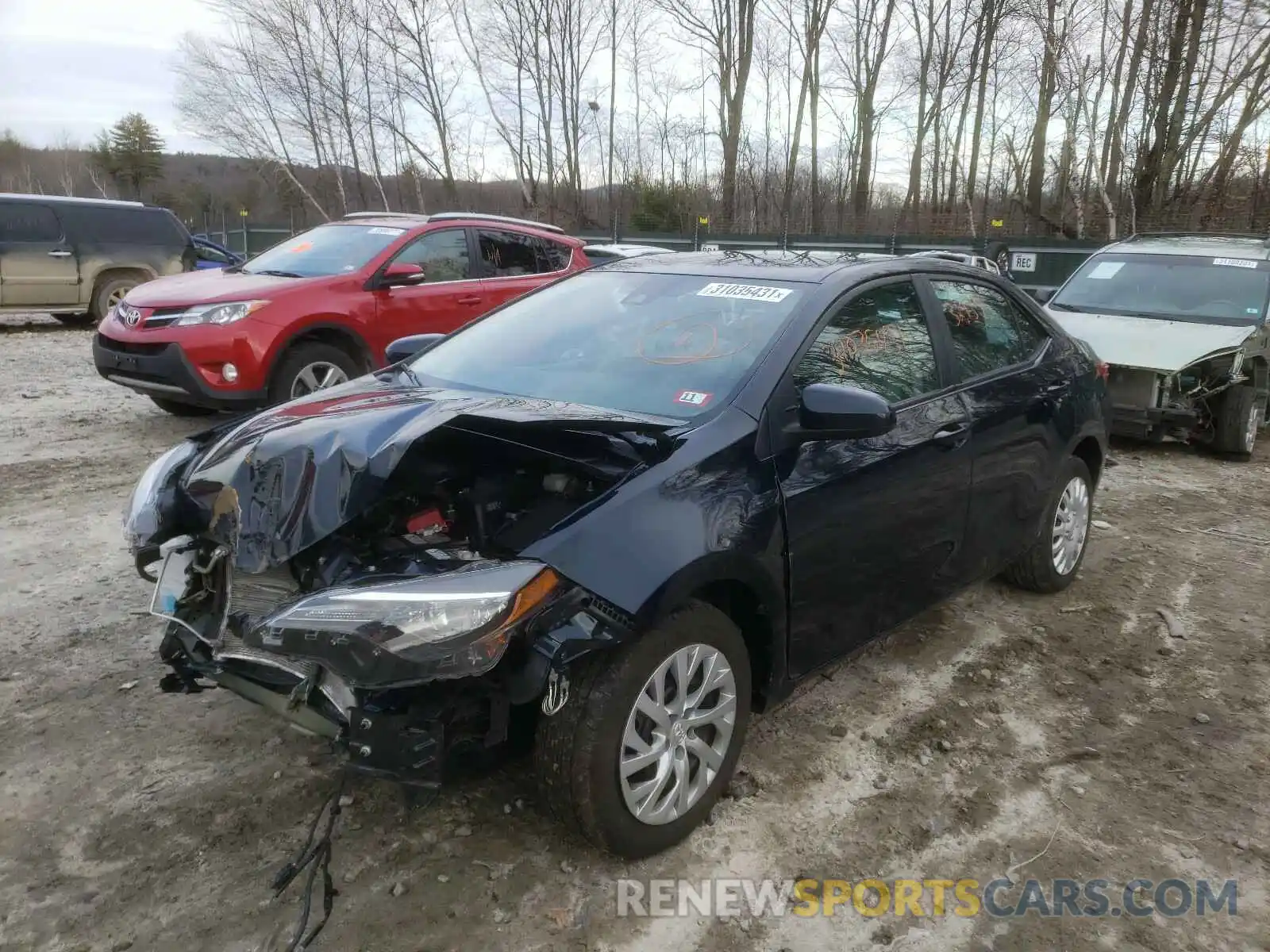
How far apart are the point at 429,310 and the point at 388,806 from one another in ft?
18.0

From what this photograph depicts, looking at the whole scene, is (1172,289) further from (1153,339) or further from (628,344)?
(628,344)

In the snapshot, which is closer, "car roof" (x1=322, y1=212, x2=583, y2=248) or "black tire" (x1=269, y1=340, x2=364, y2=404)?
"black tire" (x1=269, y1=340, x2=364, y2=404)

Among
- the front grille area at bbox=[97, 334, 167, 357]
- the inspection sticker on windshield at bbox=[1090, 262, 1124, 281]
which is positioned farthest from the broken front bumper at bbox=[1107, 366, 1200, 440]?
the front grille area at bbox=[97, 334, 167, 357]

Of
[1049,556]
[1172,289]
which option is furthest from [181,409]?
[1172,289]

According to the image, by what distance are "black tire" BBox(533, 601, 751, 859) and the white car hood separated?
6139 mm

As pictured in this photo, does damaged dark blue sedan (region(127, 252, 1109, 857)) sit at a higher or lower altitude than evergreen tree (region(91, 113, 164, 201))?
lower

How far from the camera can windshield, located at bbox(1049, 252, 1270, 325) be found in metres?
7.86

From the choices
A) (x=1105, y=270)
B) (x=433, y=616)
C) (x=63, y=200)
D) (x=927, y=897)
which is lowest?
(x=927, y=897)

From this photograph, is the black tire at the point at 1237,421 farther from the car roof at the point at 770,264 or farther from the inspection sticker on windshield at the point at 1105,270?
the car roof at the point at 770,264

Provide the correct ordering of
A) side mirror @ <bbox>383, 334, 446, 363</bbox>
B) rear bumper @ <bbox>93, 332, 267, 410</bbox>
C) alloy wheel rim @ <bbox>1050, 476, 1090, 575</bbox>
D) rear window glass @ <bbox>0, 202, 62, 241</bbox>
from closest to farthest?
side mirror @ <bbox>383, 334, 446, 363</bbox> → alloy wheel rim @ <bbox>1050, 476, 1090, 575</bbox> → rear bumper @ <bbox>93, 332, 267, 410</bbox> → rear window glass @ <bbox>0, 202, 62, 241</bbox>

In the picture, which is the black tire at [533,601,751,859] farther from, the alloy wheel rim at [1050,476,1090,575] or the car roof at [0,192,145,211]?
the car roof at [0,192,145,211]

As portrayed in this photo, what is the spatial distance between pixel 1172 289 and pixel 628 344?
7.16 m

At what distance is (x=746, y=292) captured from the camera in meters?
3.30

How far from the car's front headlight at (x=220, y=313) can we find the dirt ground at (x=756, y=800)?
2392mm
